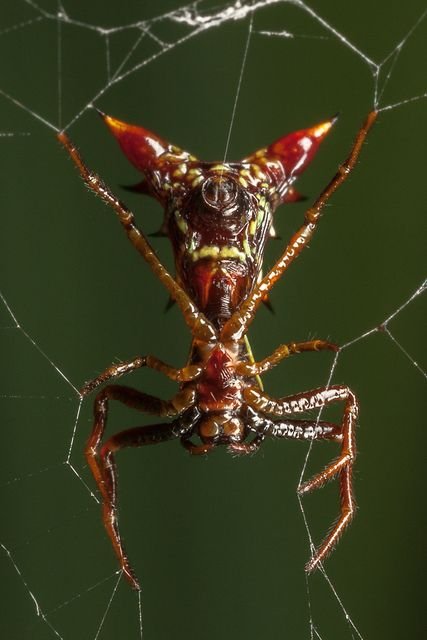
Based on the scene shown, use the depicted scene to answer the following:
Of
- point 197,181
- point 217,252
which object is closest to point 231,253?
point 217,252

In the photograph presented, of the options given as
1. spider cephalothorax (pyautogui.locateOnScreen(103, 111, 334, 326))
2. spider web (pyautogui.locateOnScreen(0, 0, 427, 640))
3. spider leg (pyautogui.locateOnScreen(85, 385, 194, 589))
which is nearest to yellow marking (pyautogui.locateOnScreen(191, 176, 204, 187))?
spider cephalothorax (pyautogui.locateOnScreen(103, 111, 334, 326))

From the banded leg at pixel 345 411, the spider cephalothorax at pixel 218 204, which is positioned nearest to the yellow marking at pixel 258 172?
the spider cephalothorax at pixel 218 204

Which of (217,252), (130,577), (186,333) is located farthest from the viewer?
(186,333)

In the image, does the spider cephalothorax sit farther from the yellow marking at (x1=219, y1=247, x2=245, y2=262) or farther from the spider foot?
the spider foot

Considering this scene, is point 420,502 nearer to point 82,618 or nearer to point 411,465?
point 411,465

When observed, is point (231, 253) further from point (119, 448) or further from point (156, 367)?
point (119, 448)
